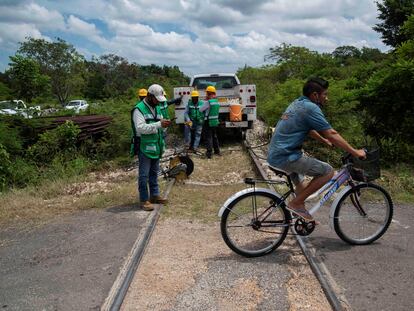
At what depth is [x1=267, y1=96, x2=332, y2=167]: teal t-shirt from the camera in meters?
4.71

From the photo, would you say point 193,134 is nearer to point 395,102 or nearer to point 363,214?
point 395,102

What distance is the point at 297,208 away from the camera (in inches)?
200

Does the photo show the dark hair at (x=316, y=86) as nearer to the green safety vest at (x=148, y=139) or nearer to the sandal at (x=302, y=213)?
the sandal at (x=302, y=213)

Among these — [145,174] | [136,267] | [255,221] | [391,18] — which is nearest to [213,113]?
[145,174]

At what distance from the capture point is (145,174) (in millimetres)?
7023

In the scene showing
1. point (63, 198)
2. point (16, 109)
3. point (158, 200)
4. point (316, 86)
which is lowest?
point (63, 198)

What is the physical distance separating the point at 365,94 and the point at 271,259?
6.95m

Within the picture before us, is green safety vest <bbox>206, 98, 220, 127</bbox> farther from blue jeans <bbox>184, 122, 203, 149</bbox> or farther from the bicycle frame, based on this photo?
the bicycle frame

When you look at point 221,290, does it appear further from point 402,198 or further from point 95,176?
point 95,176

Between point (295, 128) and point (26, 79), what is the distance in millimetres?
29862

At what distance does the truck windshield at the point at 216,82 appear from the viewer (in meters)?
14.8

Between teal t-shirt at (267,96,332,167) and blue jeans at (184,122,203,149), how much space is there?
7442 millimetres

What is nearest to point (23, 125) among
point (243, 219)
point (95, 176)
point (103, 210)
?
point (95, 176)

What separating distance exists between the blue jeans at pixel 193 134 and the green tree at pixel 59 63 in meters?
31.2
